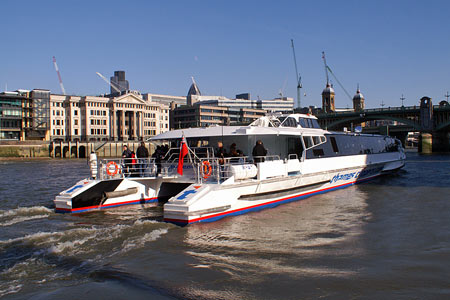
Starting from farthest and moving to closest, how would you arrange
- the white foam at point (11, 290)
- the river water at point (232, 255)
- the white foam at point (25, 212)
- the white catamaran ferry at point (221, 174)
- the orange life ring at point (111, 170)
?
the orange life ring at point (111, 170), the white foam at point (25, 212), the white catamaran ferry at point (221, 174), the river water at point (232, 255), the white foam at point (11, 290)

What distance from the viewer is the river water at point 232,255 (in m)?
6.65

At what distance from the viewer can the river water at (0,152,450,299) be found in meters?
6.65

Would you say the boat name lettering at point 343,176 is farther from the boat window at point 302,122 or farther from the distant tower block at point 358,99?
the distant tower block at point 358,99

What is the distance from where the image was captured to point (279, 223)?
1172 cm

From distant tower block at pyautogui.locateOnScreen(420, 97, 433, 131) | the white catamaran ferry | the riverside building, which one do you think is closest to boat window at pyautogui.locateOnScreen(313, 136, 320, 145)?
the white catamaran ferry

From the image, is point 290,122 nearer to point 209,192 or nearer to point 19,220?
point 209,192

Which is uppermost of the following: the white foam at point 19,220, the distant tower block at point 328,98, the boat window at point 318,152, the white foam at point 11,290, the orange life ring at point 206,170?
the distant tower block at point 328,98

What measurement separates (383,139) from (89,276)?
77.2ft

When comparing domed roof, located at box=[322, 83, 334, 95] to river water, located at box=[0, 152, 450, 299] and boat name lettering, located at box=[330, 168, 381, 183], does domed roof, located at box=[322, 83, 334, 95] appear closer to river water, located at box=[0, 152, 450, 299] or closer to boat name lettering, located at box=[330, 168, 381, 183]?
boat name lettering, located at box=[330, 168, 381, 183]

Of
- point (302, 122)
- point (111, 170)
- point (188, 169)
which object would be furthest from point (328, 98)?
point (111, 170)

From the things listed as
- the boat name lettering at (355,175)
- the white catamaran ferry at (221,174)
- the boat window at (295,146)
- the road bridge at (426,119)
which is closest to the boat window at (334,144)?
the white catamaran ferry at (221,174)

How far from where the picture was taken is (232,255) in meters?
8.52

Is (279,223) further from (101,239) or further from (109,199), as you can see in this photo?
(109,199)

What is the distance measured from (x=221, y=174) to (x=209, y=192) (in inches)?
66.1
